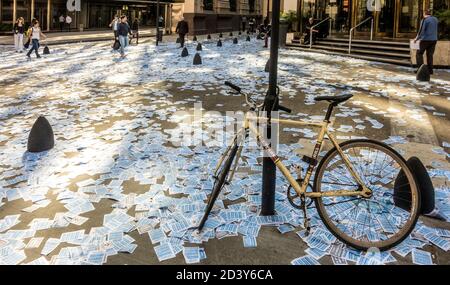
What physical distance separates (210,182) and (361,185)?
2037 mm

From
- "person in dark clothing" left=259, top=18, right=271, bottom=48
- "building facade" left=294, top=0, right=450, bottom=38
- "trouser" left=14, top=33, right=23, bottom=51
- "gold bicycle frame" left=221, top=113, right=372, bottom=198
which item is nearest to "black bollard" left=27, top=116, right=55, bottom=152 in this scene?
"gold bicycle frame" left=221, top=113, right=372, bottom=198

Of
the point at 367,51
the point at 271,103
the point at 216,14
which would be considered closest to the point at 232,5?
the point at 216,14

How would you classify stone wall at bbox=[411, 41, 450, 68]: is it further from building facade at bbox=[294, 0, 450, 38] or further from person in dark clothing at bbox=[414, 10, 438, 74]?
building facade at bbox=[294, 0, 450, 38]

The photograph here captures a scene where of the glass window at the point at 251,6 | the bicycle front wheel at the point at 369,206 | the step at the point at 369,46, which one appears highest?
the glass window at the point at 251,6

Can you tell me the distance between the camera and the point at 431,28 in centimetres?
1302

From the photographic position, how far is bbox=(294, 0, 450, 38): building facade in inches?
894

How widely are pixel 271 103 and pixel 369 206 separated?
156 centimetres

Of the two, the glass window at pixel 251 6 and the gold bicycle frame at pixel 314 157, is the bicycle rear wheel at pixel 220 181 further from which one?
the glass window at pixel 251 6

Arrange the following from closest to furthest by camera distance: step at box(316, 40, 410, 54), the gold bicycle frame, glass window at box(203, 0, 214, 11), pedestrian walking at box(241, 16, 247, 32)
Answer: the gold bicycle frame
step at box(316, 40, 410, 54)
glass window at box(203, 0, 214, 11)
pedestrian walking at box(241, 16, 247, 32)

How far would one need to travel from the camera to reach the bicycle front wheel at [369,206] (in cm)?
340

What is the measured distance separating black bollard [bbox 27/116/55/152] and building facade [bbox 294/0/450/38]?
19.9 metres

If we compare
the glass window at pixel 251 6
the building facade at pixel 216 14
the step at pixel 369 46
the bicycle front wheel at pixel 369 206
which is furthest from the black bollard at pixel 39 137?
the glass window at pixel 251 6

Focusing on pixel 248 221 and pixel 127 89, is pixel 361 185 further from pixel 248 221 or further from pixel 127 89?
pixel 127 89

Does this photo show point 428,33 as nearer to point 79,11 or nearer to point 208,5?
Result: point 208,5
